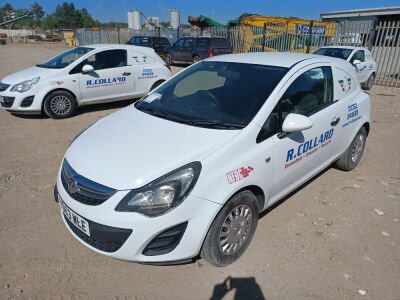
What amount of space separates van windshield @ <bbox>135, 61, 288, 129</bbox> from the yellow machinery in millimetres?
13971

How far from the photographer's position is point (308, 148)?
322 centimetres

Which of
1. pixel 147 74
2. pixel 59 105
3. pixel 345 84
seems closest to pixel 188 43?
pixel 147 74

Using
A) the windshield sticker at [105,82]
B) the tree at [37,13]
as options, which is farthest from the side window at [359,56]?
the tree at [37,13]

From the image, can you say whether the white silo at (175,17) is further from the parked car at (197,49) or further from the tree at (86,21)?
the tree at (86,21)

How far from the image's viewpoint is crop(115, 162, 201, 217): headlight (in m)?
2.19

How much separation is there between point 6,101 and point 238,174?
5.95 metres

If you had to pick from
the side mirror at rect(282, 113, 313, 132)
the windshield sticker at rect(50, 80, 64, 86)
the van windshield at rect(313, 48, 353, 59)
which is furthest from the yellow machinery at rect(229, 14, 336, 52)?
the side mirror at rect(282, 113, 313, 132)

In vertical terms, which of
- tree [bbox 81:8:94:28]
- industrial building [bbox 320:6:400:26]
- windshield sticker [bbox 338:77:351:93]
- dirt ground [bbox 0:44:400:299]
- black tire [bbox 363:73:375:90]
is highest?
tree [bbox 81:8:94:28]

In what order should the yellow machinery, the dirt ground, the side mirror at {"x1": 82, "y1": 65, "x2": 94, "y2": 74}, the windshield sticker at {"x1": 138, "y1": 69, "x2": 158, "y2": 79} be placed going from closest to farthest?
the dirt ground < the side mirror at {"x1": 82, "y1": 65, "x2": 94, "y2": 74} < the windshield sticker at {"x1": 138, "y1": 69, "x2": 158, "y2": 79} < the yellow machinery

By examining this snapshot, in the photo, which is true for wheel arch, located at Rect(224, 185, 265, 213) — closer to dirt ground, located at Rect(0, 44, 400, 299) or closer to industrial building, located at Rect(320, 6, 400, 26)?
dirt ground, located at Rect(0, 44, 400, 299)

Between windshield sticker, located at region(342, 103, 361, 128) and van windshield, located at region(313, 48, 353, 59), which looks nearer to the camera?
windshield sticker, located at region(342, 103, 361, 128)

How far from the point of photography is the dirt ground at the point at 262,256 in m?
2.49

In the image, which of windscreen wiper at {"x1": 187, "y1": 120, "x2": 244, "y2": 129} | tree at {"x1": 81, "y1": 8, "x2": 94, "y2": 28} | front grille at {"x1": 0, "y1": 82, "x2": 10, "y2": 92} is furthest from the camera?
tree at {"x1": 81, "y1": 8, "x2": 94, "y2": 28}

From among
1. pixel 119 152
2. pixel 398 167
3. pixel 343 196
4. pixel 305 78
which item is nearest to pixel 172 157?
pixel 119 152
